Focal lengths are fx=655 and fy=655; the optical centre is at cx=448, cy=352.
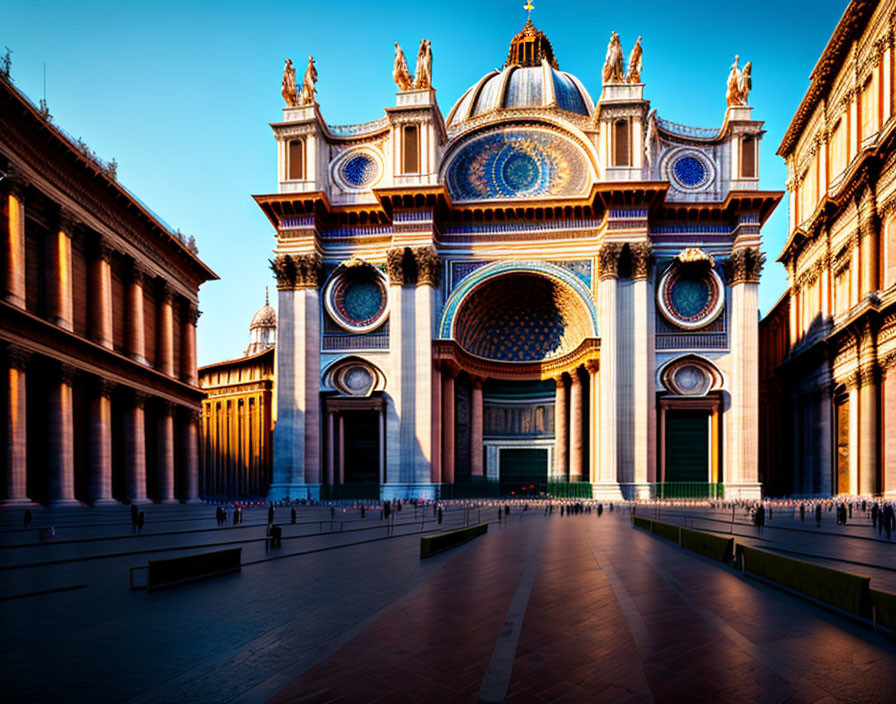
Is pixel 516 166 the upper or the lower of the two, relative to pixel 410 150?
lower

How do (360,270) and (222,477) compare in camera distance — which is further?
(222,477)

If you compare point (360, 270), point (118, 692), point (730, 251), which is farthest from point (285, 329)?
point (118, 692)

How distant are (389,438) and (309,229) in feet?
48.2

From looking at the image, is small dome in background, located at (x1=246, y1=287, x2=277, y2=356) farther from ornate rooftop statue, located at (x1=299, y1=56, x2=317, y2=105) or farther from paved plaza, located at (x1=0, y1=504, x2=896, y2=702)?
paved plaza, located at (x1=0, y1=504, x2=896, y2=702)

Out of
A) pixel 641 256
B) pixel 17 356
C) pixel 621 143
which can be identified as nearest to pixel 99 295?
pixel 17 356

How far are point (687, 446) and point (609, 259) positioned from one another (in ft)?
41.9

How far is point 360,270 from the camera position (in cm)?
4403

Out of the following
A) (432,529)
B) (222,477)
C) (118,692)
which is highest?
(118,692)

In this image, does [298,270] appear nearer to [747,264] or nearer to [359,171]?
[359,171]

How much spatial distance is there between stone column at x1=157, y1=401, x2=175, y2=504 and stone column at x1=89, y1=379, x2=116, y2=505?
26.0 feet

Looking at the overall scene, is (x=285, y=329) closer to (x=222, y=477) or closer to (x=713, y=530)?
(x=713, y=530)

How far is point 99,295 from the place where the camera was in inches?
1359

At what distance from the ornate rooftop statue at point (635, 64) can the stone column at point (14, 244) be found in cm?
3457

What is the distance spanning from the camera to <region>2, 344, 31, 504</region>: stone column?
25.9m
